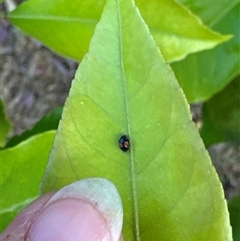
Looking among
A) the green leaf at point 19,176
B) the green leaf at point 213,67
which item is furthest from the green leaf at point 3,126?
the green leaf at point 213,67

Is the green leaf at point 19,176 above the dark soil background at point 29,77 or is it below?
above

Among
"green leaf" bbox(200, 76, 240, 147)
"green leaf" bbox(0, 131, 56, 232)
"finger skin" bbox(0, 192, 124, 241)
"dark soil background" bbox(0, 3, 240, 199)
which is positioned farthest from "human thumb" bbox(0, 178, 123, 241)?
"dark soil background" bbox(0, 3, 240, 199)

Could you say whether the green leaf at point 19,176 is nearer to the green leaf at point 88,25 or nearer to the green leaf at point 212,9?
the green leaf at point 88,25

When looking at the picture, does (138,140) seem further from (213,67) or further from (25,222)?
(213,67)

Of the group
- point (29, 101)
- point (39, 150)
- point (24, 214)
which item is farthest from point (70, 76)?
point (24, 214)

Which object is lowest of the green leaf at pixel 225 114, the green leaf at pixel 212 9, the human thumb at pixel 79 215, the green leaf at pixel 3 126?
the green leaf at pixel 225 114

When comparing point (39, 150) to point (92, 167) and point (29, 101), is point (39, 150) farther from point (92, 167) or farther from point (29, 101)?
point (29, 101)

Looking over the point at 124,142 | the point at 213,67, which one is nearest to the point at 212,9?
the point at 213,67
